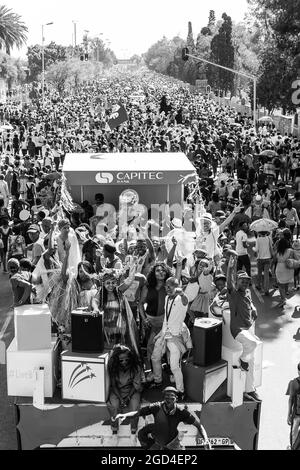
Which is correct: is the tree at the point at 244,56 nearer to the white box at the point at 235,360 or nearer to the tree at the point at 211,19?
the tree at the point at 211,19

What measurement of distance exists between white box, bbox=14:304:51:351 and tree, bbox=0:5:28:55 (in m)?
65.9

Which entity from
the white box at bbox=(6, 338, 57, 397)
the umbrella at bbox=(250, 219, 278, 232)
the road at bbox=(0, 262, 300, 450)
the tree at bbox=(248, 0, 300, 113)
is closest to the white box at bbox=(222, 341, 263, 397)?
the road at bbox=(0, 262, 300, 450)

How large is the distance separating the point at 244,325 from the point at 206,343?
1.99 ft

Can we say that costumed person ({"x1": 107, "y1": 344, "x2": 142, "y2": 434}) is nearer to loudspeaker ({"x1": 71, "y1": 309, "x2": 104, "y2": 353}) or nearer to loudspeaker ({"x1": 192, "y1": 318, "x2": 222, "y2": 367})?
loudspeaker ({"x1": 71, "y1": 309, "x2": 104, "y2": 353})

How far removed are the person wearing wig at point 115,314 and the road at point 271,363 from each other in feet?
5.15

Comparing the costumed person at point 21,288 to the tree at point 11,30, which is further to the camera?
the tree at point 11,30

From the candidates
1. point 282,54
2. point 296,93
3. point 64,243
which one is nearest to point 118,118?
point 64,243

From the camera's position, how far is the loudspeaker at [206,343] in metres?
8.67

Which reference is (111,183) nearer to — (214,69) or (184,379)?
(184,379)

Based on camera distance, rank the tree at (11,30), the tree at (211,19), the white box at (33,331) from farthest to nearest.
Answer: the tree at (211,19) → the tree at (11,30) → the white box at (33,331)

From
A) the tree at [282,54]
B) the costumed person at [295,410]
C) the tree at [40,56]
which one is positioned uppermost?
the tree at [40,56]

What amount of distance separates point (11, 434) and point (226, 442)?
94.9 inches

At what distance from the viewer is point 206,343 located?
28.4 ft

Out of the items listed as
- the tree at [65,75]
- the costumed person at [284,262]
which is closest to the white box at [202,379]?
the costumed person at [284,262]
